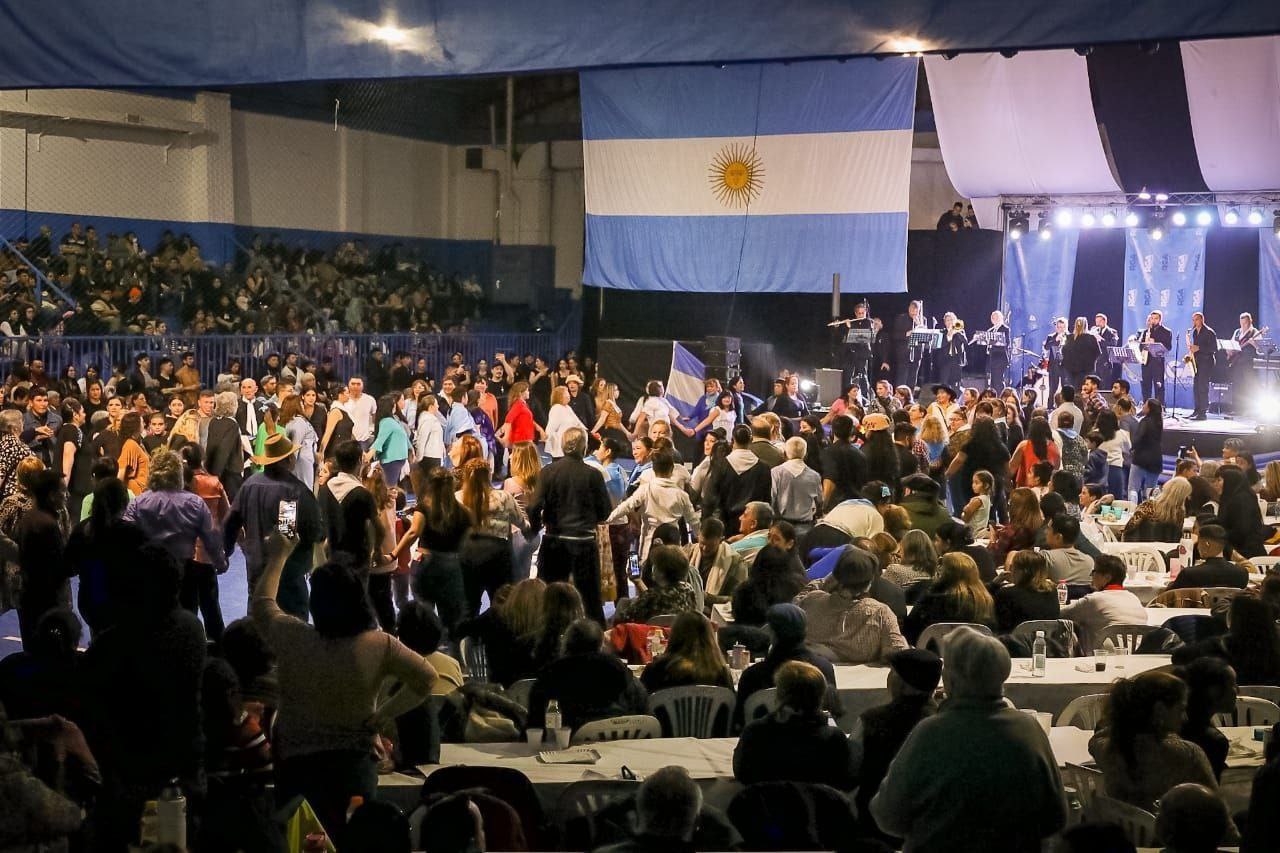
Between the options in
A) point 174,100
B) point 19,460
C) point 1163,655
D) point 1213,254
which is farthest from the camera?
point 174,100

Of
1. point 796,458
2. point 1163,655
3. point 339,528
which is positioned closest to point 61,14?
point 339,528

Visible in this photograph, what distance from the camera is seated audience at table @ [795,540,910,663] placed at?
6656 mm

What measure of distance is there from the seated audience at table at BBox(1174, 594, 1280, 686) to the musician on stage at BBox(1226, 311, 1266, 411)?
14.7 m

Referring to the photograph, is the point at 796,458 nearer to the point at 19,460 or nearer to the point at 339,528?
the point at 339,528

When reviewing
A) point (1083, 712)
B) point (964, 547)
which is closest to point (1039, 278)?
point (964, 547)

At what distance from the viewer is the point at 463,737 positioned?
5.63 metres

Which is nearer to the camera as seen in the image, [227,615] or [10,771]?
[10,771]

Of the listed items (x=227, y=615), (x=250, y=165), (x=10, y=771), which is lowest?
(x=227, y=615)

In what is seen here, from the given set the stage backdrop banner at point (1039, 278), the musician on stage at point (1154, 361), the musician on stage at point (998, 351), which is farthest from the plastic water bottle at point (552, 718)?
the stage backdrop banner at point (1039, 278)

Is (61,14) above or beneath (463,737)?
above

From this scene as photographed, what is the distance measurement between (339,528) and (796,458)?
3853 millimetres

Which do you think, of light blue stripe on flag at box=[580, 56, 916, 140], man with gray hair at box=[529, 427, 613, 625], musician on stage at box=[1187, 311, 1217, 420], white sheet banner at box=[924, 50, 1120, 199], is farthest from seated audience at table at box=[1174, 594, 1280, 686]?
musician on stage at box=[1187, 311, 1217, 420]

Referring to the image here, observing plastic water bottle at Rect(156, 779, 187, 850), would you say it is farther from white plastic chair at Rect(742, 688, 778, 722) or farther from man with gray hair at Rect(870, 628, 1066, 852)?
white plastic chair at Rect(742, 688, 778, 722)

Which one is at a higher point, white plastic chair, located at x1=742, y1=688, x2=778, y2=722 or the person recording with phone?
the person recording with phone
